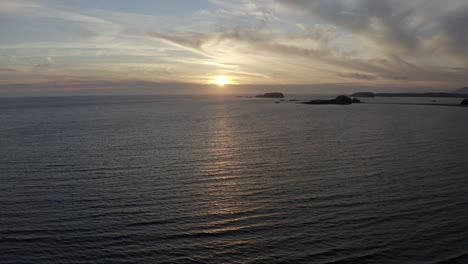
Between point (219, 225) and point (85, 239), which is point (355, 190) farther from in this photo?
point (85, 239)

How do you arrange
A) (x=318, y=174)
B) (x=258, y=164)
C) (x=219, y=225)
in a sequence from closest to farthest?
(x=219, y=225)
(x=318, y=174)
(x=258, y=164)

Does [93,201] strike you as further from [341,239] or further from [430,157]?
[430,157]

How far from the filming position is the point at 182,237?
1842cm

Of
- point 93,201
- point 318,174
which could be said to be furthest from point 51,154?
point 318,174

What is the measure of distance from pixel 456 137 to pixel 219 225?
48.3m

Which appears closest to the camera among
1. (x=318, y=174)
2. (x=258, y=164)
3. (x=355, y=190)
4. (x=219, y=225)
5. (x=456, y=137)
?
(x=219, y=225)

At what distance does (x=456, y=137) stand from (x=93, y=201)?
51.9 metres

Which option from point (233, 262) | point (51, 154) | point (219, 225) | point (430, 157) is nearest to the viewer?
point (233, 262)

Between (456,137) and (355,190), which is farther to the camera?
(456,137)

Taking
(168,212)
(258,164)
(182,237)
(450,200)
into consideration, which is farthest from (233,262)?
(258,164)

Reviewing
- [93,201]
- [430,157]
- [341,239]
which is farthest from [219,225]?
[430,157]

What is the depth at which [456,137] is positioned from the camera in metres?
54.8

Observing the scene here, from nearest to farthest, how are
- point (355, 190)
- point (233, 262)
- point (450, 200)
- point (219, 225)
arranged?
point (233, 262), point (219, 225), point (450, 200), point (355, 190)

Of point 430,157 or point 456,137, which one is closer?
point 430,157
